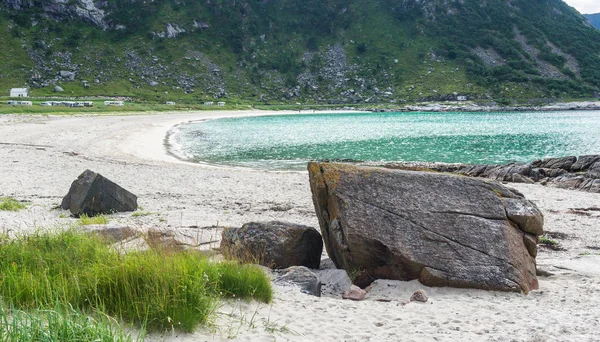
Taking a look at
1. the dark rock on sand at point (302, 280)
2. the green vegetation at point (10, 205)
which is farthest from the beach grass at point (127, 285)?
the green vegetation at point (10, 205)

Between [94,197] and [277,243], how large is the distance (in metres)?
7.62

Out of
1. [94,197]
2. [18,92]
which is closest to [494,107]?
[18,92]

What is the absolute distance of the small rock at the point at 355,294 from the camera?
851 cm

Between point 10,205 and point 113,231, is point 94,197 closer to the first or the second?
point 10,205

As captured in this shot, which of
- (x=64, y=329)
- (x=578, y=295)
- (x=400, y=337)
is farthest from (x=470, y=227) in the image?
(x=64, y=329)

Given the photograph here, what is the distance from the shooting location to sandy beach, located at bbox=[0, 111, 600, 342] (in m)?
6.46

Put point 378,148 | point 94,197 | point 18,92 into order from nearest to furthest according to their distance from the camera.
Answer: point 94,197, point 378,148, point 18,92

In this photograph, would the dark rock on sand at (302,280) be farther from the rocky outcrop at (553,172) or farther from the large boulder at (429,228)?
→ the rocky outcrop at (553,172)

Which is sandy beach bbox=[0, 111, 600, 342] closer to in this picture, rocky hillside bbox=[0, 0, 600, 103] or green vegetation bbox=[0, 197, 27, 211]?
green vegetation bbox=[0, 197, 27, 211]

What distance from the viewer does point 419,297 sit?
8141 millimetres

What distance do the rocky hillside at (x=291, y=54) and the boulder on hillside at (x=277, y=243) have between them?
137 meters

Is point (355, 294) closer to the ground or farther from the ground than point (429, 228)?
closer to the ground

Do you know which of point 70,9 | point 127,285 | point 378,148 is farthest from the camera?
point 70,9

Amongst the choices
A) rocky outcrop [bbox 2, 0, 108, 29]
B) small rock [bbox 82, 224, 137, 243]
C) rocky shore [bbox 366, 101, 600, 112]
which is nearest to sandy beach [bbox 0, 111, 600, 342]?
small rock [bbox 82, 224, 137, 243]
